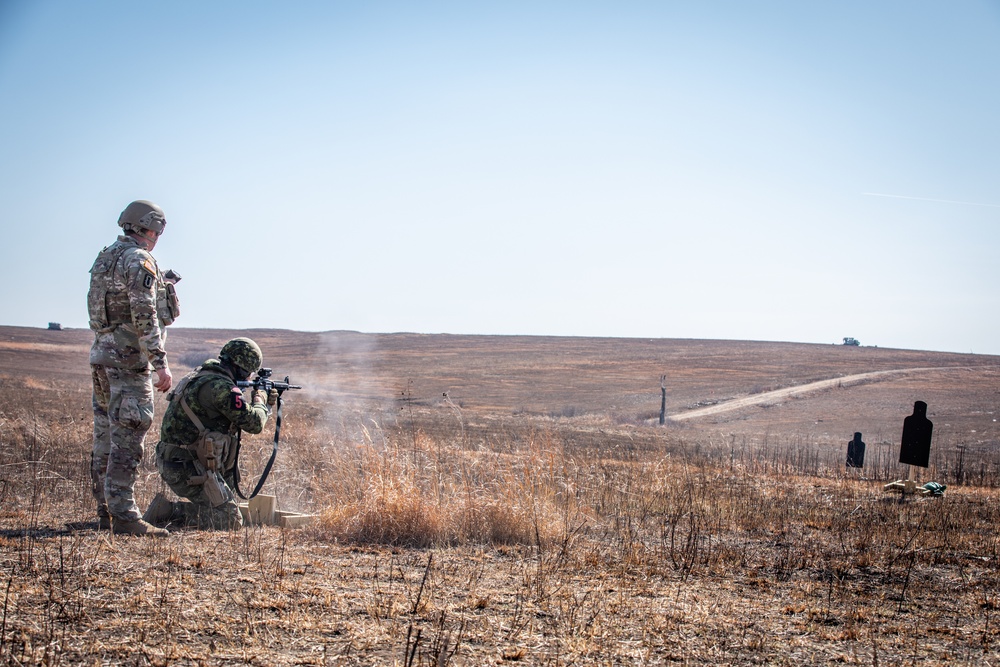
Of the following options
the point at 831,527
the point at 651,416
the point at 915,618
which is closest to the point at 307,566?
the point at 915,618

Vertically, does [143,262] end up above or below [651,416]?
above

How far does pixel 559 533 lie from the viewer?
20.5ft

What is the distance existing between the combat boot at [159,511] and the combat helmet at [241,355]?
1.18 metres

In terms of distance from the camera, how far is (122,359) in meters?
5.70

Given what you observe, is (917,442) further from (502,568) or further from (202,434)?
(202,434)

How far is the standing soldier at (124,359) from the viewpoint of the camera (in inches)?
220

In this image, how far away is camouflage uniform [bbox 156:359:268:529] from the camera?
6.21 meters

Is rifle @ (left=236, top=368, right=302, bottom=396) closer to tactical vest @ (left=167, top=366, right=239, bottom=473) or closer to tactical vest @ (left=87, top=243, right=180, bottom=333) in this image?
tactical vest @ (left=167, top=366, right=239, bottom=473)

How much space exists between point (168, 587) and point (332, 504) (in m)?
2.62

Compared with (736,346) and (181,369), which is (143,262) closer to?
(181,369)

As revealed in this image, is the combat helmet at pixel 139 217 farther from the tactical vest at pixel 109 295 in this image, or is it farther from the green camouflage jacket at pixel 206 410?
the green camouflage jacket at pixel 206 410

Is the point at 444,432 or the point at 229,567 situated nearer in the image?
the point at 229,567

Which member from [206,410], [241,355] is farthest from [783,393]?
[206,410]

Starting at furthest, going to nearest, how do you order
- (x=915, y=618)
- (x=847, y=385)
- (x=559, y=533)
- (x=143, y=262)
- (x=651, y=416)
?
(x=847, y=385), (x=651, y=416), (x=559, y=533), (x=143, y=262), (x=915, y=618)
